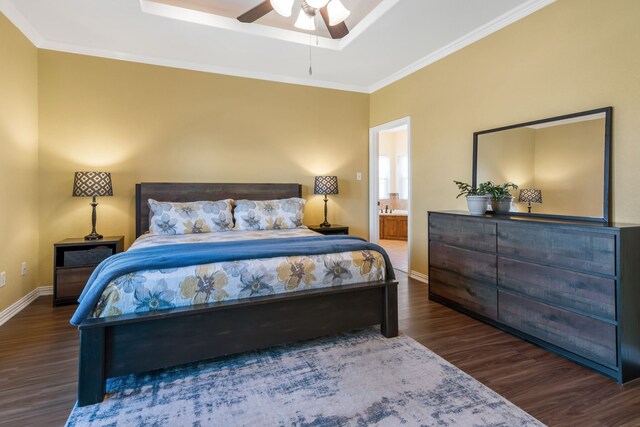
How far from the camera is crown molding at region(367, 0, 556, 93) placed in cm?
278

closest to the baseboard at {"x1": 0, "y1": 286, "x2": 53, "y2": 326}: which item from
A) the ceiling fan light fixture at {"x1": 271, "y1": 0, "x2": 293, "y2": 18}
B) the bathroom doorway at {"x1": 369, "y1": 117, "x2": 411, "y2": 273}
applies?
the ceiling fan light fixture at {"x1": 271, "y1": 0, "x2": 293, "y2": 18}

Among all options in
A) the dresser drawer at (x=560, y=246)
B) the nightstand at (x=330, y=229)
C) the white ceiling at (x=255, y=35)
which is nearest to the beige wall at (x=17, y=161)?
the white ceiling at (x=255, y=35)

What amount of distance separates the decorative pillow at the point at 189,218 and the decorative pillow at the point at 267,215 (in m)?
0.14

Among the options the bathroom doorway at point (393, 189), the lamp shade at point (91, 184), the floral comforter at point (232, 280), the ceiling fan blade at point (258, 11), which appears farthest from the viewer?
the bathroom doorway at point (393, 189)

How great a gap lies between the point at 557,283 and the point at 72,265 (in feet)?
13.9

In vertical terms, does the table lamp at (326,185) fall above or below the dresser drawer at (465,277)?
above

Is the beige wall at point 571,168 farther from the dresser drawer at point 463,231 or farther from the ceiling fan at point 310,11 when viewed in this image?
the ceiling fan at point 310,11

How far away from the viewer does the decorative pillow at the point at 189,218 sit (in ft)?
11.4

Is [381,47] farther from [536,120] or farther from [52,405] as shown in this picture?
[52,405]

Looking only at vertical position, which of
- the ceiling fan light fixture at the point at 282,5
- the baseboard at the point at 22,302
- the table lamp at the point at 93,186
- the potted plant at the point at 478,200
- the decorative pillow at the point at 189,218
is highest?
the ceiling fan light fixture at the point at 282,5

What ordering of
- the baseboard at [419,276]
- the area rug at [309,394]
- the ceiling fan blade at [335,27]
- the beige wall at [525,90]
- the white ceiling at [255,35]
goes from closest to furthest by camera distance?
the area rug at [309,394] < the beige wall at [525,90] < the ceiling fan blade at [335,27] < the white ceiling at [255,35] < the baseboard at [419,276]

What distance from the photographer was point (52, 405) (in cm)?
176

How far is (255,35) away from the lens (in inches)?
133

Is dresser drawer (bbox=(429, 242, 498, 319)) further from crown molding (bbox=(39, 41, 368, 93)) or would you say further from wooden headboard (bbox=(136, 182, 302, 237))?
crown molding (bbox=(39, 41, 368, 93))
